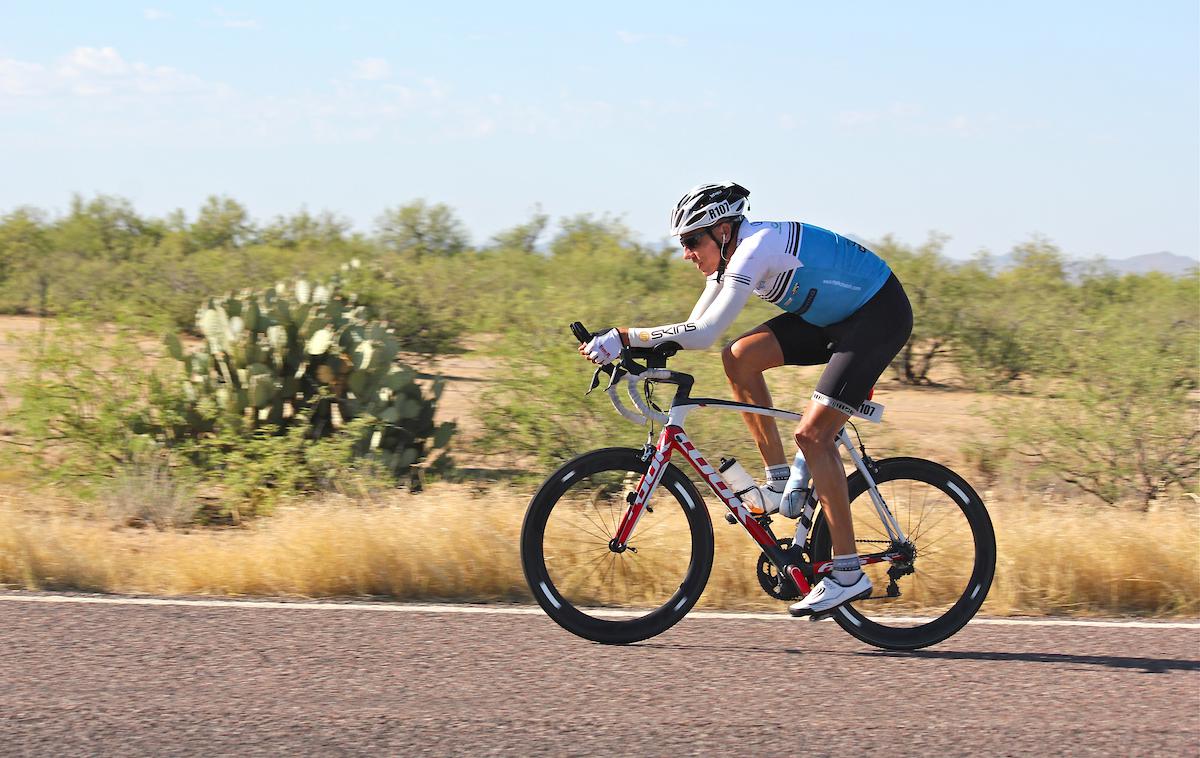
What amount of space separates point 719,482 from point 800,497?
0.37m

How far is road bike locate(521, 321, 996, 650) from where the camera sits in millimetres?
5754

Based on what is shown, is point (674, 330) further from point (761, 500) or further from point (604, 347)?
point (761, 500)

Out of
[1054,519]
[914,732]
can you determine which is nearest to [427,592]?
[914,732]

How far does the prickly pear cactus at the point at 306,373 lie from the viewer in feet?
36.9

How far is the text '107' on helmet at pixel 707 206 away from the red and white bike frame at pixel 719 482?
0.73 metres

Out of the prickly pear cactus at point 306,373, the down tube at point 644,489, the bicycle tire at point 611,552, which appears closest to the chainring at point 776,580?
the bicycle tire at point 611,552

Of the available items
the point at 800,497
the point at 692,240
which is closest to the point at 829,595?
the point at 800,497

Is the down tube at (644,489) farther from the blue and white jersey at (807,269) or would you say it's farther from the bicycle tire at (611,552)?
the blue and white jersey at (807,269)

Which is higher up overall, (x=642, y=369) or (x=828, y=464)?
(x=642, y=369)

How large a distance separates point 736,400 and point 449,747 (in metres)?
2.32

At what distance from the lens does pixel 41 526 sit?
24.8 ft

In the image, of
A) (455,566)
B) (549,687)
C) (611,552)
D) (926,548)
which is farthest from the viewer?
(455,566)

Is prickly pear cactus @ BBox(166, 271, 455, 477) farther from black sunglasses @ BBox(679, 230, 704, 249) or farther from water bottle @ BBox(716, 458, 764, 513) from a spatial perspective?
black sunglasses @ BBox(679, 230, 704, 249)

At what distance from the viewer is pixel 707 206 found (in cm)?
564
